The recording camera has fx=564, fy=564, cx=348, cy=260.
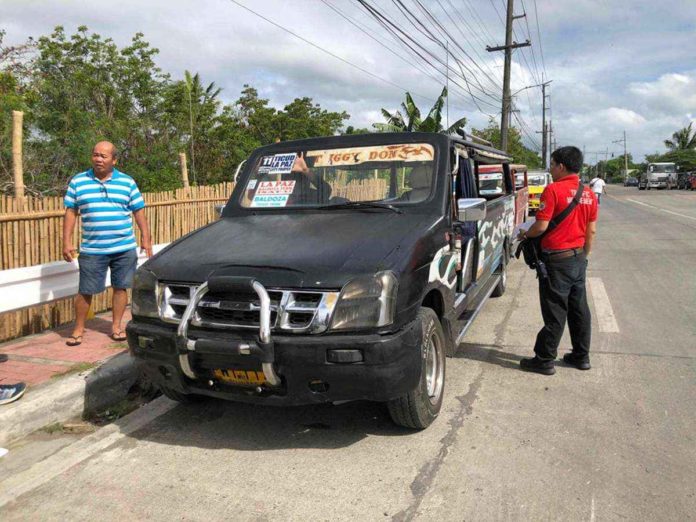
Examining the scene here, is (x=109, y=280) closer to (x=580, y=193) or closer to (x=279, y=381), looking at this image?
(x=279, y=381)

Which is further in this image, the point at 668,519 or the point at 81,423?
the point at 81,423

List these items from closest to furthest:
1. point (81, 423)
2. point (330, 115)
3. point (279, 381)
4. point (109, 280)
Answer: point (279, 381) < point (81, 423) < point (109, 280) < point (330, 115)

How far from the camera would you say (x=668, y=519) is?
264 cm

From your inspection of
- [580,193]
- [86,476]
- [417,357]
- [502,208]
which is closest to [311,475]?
[417,357]

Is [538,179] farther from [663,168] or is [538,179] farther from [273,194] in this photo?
[663,168]

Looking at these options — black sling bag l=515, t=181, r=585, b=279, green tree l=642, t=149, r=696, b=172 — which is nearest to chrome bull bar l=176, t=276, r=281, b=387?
black sling bag l=515, t=181, r=585, b=279

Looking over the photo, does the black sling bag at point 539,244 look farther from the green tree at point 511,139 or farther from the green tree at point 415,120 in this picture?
the green tree at point 511,139

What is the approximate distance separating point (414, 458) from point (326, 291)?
1121 millimetres

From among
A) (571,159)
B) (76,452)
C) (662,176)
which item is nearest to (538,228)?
(571,159)

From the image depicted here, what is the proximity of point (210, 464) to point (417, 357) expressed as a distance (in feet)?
4.43

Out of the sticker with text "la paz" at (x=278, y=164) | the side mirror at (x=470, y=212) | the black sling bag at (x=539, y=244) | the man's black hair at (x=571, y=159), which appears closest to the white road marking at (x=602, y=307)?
the black sling bag at (x=539, y=244)

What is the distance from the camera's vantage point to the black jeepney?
9.82 feet

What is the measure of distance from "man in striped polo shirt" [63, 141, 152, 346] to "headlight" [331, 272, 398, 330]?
2.89m

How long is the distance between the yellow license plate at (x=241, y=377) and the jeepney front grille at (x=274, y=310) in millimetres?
251
